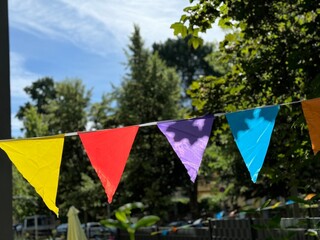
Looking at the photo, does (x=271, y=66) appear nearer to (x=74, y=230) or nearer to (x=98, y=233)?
(x=74, y=230)

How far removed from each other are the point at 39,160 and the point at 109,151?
0.67 m

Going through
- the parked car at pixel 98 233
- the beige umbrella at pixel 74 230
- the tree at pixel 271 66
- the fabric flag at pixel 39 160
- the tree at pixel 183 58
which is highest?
the tree at pixel 183 58

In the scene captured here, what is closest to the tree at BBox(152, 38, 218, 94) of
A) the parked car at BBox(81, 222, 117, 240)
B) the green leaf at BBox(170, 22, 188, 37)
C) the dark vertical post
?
the parked car at BBox(81, 222, 117, 240)

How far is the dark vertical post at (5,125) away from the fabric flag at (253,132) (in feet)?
7.12

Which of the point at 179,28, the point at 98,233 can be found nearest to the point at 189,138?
the point at 179,28

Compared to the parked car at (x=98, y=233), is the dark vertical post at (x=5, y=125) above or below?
above

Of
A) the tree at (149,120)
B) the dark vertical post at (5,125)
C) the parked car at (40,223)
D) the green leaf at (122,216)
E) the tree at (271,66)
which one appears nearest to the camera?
the green leaf at (122,216)

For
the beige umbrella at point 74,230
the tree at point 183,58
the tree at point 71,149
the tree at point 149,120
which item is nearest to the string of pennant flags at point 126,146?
the beige umbrella at point 74,230

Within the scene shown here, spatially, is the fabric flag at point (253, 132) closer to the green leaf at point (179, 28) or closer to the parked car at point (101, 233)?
the green leaf at point (179, 28)

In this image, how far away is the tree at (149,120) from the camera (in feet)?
77.5

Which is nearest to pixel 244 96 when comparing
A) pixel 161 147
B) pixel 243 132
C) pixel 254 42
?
pixel 254 42

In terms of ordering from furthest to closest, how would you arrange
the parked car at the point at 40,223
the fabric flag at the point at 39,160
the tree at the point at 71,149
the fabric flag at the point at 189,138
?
the parked car at the point at 40,223, the tree at the point at 71,149, the fabric flag at the point at 189,138, the fabric flag at the point at 39,160

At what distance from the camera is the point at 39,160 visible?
167 inches

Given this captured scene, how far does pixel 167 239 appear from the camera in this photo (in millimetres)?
10188
